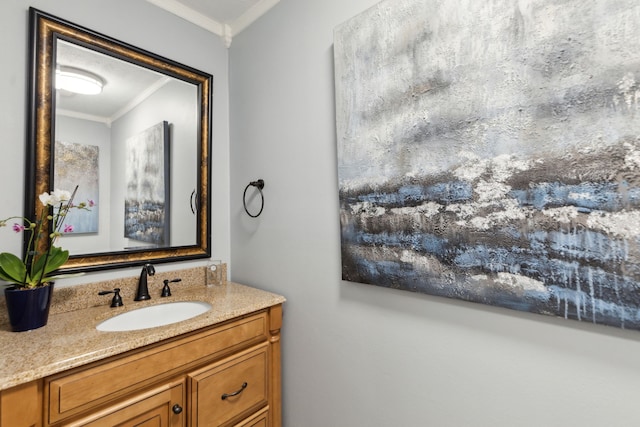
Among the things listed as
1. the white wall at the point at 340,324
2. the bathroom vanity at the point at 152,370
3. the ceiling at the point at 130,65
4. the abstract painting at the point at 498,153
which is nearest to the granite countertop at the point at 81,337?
the bathroom vanity at the point at 152,370

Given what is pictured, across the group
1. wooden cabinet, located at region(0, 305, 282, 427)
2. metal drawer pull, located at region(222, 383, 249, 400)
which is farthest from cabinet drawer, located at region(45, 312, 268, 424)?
metal drawer pull, located at region(222, 383, 249, 400)

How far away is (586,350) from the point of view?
73 centimetres

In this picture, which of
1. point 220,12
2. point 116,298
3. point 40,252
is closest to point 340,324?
point 116,298

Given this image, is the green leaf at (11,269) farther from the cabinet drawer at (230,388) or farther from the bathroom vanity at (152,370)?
the cabinet drawer at (230,388)

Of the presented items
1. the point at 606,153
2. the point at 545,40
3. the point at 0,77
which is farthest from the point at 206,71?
the point at 606,153

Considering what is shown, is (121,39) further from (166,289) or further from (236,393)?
(236,393)

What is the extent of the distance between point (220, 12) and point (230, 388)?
197 centimetres

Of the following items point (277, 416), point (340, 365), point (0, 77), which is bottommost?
point (277, 416)

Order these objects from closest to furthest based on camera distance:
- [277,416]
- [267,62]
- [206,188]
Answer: [277,416] → [267,62] → [206,188]

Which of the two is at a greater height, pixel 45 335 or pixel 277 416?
pixel 45 335

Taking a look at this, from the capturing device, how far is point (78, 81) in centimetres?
133

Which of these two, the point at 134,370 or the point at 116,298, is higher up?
the point at 116,298

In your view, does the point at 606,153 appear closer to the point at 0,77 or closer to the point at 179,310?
the point at 179,310

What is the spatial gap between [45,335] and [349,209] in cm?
115
